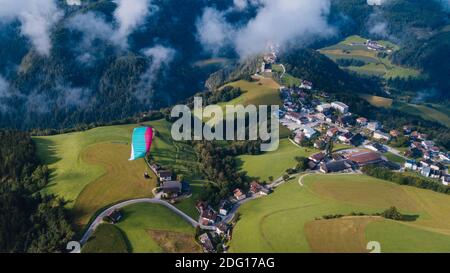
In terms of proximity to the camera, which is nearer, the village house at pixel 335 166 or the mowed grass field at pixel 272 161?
the village house at pixel 335 166

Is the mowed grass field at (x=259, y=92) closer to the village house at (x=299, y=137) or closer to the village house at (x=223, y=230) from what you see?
the village house at (x=299, y=137)

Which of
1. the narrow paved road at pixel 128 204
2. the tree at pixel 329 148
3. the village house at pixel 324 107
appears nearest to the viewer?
the narrow paved road at pixel 128 204

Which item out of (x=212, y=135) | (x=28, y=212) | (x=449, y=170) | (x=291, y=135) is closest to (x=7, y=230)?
(x=28, y=212)

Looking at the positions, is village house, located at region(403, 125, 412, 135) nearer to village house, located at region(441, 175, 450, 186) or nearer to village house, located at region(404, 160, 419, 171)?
village house, located at region(404, 160, 419, 171)

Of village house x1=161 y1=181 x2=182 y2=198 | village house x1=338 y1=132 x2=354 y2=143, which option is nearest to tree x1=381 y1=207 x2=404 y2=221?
village house x1=161 y1=181 x2=182 y2=198

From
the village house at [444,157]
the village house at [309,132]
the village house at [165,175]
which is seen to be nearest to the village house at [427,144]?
the village house at [444,157]
